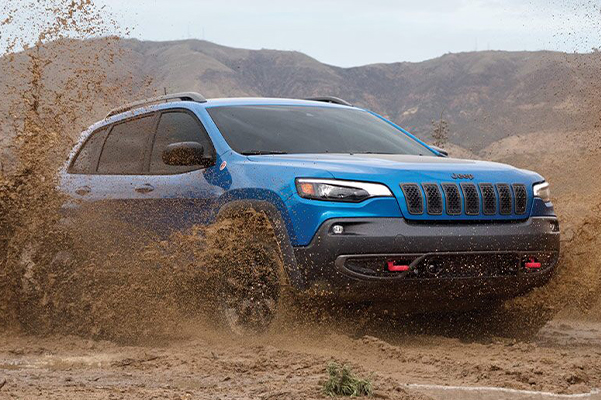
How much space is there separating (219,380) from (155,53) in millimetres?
153858

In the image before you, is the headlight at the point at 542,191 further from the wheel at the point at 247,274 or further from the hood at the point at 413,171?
the wheel at the point at 247,274

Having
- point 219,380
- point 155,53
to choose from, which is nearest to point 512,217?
point 219,380

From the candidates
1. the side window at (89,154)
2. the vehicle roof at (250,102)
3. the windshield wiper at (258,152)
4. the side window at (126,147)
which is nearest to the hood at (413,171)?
the windshield wiper at (258,152)

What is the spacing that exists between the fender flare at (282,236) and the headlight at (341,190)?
9.6 inches

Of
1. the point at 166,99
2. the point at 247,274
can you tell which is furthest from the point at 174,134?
the point at 247,274

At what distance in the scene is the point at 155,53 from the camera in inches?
6117

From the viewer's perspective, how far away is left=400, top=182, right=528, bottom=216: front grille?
6.13 meters

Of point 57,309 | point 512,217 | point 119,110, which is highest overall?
point 119,110

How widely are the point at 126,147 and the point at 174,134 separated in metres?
0.66

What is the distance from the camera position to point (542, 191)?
22.5 ft

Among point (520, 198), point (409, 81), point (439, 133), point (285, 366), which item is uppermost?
point (409, 81)

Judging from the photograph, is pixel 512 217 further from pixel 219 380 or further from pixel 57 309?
pixel 57 309

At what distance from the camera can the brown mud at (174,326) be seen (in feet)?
17.0

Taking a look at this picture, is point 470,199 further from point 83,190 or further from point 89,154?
point 89,154
